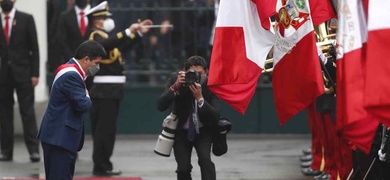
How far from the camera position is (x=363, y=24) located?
9.61 m

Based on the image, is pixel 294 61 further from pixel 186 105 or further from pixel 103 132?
pixel 103 132

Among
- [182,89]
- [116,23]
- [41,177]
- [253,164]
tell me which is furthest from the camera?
[116,23]

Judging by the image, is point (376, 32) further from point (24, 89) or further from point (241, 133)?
point (241, 133)

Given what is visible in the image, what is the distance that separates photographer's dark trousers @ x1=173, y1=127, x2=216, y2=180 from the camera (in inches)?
488

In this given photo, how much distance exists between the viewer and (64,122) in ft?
38.0

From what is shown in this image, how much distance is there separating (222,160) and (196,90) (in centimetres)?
411

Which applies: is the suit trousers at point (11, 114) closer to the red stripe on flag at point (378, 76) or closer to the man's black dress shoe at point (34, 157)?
the man's black dress shoe at point (34, 157)

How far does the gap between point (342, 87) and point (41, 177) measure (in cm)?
Answer: 611

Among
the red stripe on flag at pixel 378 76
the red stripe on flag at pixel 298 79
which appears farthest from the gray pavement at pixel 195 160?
the red stripe on flag at pixel 378 76

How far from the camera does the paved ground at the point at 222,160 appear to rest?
1494 cm

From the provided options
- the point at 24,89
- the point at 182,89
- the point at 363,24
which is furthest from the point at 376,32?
the point at 24,89

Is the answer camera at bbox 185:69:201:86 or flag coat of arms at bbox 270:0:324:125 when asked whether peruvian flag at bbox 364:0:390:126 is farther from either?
camera at bbox 185:69:201:86

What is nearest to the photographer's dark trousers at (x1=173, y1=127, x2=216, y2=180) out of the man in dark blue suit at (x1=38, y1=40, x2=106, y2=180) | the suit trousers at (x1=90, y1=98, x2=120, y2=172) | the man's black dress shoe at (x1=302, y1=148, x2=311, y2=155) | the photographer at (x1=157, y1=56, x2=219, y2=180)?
the photographer at (x1=157, y1=56, x2=219, y2=180)

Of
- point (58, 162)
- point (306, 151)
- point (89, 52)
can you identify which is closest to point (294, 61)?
point (89, 52)
